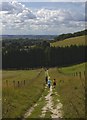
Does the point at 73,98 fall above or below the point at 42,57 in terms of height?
above

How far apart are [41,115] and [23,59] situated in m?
129

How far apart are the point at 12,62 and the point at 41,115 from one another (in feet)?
420

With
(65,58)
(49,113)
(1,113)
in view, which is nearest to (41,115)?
(49,113)

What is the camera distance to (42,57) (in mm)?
153125

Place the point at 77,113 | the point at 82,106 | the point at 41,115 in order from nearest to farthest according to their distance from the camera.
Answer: the point at 77,113, the point at 82,106, the point at 41,115

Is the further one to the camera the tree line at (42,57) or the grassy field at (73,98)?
the tree line at (42,57)

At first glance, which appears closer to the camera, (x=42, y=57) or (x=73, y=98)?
(x=73, y=98)

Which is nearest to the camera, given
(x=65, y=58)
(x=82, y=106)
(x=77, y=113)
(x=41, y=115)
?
(x=77, y=113)

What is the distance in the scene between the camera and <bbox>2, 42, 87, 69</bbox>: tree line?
485 feet

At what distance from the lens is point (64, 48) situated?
500 feet

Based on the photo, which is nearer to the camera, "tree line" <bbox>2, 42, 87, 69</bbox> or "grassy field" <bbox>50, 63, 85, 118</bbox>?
"grassy field" <bbox>50, 63, 85, 118</bbox>

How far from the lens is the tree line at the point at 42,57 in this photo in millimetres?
147863

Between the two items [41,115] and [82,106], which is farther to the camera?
[41,115]

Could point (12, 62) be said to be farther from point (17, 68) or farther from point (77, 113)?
point (77, 113)
